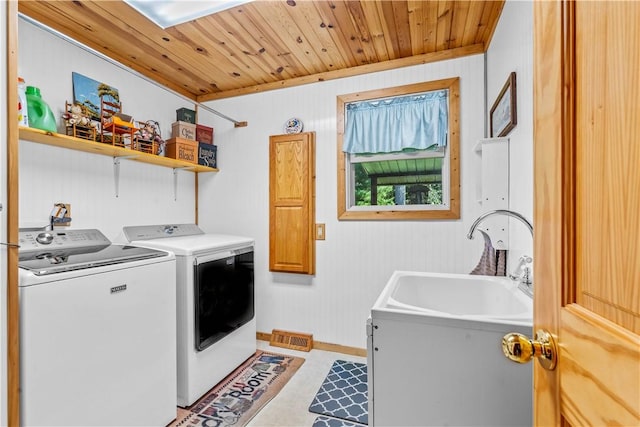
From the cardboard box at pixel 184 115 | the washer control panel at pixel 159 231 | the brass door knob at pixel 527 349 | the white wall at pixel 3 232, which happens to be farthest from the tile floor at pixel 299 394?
the cardboard box at pixel 184 115

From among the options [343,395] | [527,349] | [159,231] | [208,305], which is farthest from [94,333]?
[527,349]

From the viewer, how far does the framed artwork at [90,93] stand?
2.09 meters

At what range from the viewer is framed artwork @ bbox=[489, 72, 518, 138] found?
150cm

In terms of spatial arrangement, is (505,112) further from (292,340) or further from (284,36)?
(292,340)

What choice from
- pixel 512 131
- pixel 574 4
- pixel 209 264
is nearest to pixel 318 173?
pixel 209 264

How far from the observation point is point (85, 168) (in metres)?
2.15

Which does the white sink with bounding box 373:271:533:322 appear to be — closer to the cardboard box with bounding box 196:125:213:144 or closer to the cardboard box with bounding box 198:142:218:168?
the cardboard box with bounding box 198:142:218:168

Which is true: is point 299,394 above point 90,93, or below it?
below

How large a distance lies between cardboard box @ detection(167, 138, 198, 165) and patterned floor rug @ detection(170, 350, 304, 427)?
1809 millimetres

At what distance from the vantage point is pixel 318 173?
272 centimetres

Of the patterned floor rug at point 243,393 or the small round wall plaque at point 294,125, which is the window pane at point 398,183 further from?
the patterned floor rug at point 243,393

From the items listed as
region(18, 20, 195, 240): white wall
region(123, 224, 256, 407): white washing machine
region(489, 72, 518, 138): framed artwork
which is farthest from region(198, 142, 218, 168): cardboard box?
region(489, 72, 518, 138): framed artwork

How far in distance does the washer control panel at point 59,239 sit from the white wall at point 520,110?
97.3 inches

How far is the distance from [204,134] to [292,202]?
1138 millimetres
